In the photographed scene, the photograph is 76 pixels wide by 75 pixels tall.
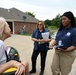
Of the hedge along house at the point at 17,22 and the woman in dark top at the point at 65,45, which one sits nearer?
the woman in dark top at the point at 65,45

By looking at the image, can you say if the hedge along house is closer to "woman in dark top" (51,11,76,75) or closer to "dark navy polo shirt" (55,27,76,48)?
"woman in dark top" (51,11,76,75)

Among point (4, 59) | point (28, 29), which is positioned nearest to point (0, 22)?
point (4, 59)

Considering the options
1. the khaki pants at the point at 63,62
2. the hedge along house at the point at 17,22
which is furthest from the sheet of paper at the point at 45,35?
the hedge along house at the point at 17,22

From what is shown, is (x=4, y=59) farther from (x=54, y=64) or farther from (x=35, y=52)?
(x=35, y=52)

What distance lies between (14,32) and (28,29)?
4405 millimetres

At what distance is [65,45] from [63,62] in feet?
1.45

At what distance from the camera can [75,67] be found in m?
7.34

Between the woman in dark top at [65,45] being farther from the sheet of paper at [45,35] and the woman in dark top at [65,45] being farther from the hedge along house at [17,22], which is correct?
the hedge along house at [17,22]

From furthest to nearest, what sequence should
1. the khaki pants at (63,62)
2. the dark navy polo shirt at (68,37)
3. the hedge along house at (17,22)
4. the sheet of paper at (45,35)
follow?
the hedge along house at (17,22)
the sheet of paper at (45,35)
the khaki pants at (63,62)
the dark navy polo shirt at (68,37)

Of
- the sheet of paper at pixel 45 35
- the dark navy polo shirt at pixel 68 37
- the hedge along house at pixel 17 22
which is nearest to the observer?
the dark navy polo shirt at pixel 68 37

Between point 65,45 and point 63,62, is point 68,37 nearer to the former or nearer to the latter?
point 65,45

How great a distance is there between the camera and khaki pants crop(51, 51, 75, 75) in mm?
4371

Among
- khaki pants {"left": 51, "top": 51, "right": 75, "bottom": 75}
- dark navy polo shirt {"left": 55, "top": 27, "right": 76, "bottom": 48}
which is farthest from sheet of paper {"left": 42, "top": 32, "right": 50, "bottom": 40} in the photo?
dark navy polo shirt {"left": 55, "top": 27, "right": 76, "bottom": 48}

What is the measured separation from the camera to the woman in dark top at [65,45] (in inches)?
164
